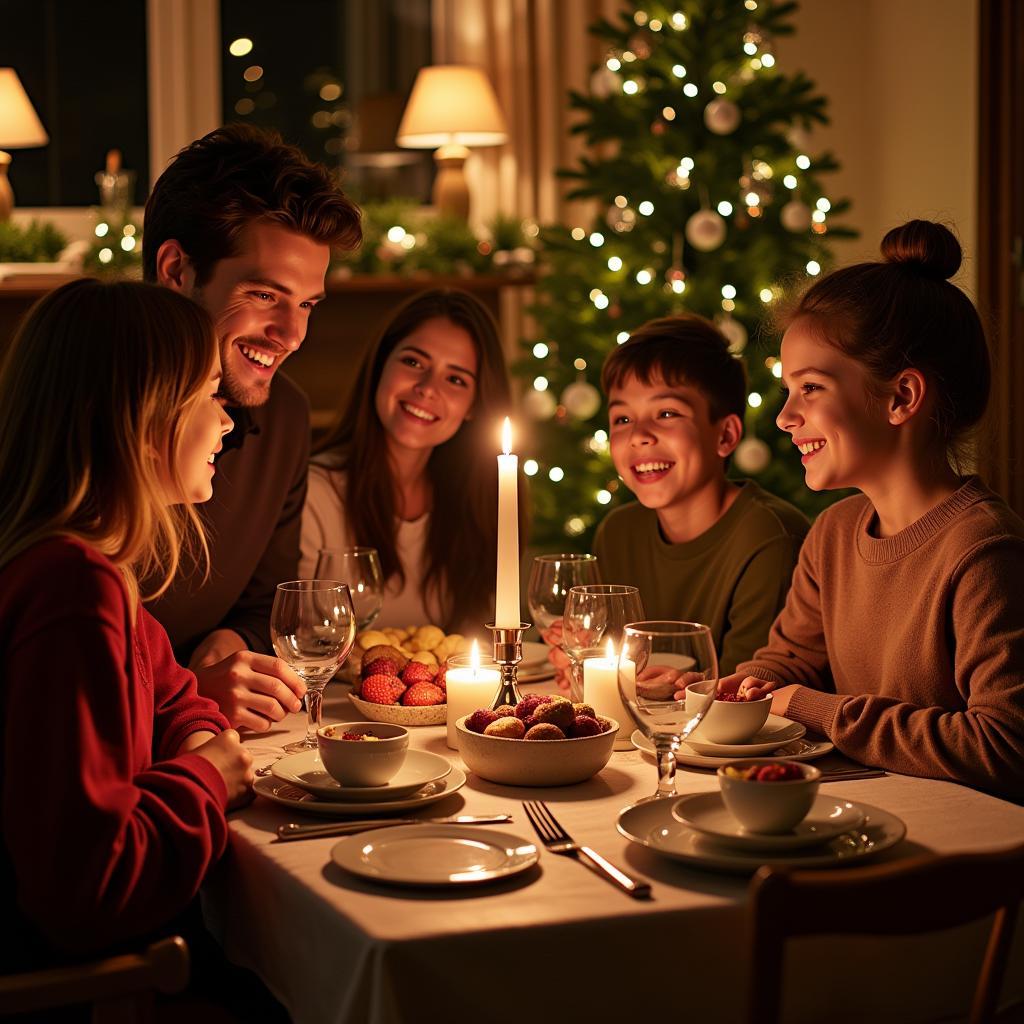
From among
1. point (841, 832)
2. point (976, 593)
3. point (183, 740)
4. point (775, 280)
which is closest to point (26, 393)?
point (183, 740)

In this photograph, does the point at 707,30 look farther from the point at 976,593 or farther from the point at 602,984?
the point at 602,984

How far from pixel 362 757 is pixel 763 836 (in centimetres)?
47

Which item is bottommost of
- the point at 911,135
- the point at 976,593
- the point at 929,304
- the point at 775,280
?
the point at 976,593

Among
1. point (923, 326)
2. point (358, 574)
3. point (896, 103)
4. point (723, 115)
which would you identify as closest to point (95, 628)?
point (358, 574)

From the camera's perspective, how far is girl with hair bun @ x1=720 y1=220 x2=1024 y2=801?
176cm

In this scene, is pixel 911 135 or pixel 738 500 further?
pixel 911 135

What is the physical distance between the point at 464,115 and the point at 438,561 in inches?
Answer: 106

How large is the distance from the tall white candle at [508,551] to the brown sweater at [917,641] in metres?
0.44

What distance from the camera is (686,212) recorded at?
4.37 m

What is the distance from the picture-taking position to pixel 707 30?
14.3 feet

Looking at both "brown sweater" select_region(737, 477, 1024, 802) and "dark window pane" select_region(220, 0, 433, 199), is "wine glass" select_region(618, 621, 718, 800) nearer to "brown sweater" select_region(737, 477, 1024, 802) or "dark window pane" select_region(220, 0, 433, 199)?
Result: "brown sweater" select_region(737, 477, 1024, 802)

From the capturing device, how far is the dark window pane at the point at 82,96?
17.9 feet

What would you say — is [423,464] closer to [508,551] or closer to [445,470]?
[445,470]

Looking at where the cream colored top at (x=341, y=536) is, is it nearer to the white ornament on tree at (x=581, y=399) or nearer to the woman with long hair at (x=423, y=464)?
the woman with long hair at (x=423, y=464)
